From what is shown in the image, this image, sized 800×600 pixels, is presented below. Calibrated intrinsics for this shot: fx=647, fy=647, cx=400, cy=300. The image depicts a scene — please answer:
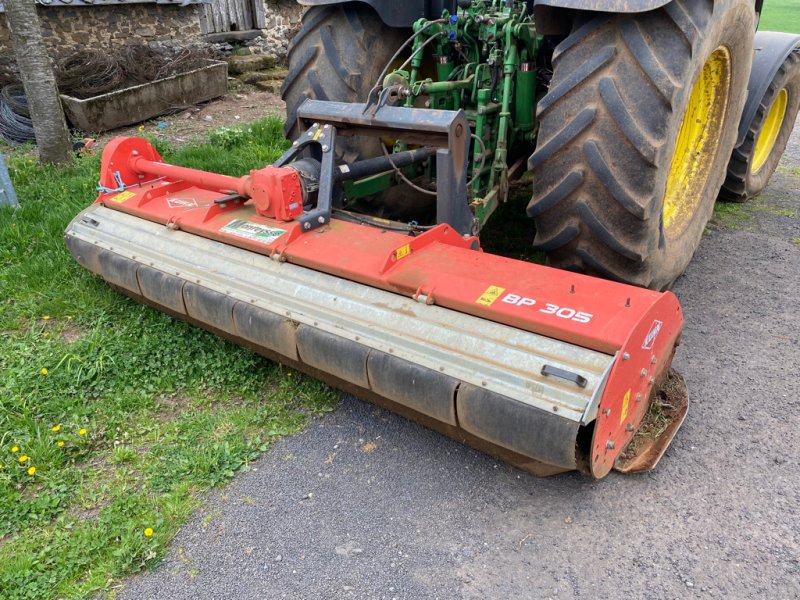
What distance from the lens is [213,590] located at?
1864 mm

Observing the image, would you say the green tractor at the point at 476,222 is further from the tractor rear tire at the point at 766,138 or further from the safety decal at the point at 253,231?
the tractor rear tire at the point at 766,138

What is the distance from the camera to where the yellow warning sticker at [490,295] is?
6.46 ft

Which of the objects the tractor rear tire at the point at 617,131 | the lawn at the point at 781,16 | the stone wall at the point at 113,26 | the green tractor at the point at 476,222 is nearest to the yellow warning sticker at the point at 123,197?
the green tractor at the point at 476,222

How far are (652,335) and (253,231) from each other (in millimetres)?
1513

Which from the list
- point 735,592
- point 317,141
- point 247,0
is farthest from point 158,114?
point 735,592

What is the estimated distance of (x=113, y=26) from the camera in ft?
25.9

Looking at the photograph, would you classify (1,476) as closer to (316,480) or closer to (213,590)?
(213,590)

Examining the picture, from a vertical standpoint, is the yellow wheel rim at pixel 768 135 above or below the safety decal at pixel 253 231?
below

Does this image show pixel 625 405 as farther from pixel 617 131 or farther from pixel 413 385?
pixel 617 131

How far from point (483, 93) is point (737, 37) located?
109 cm

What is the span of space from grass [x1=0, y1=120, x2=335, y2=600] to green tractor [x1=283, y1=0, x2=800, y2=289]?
990 mm

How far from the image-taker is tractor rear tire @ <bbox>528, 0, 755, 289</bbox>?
2.18 meters

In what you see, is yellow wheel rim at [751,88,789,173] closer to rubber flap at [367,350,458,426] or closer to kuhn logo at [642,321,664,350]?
kuhn logo at [642,321,664,350]

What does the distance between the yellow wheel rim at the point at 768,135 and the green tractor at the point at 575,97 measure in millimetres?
540
